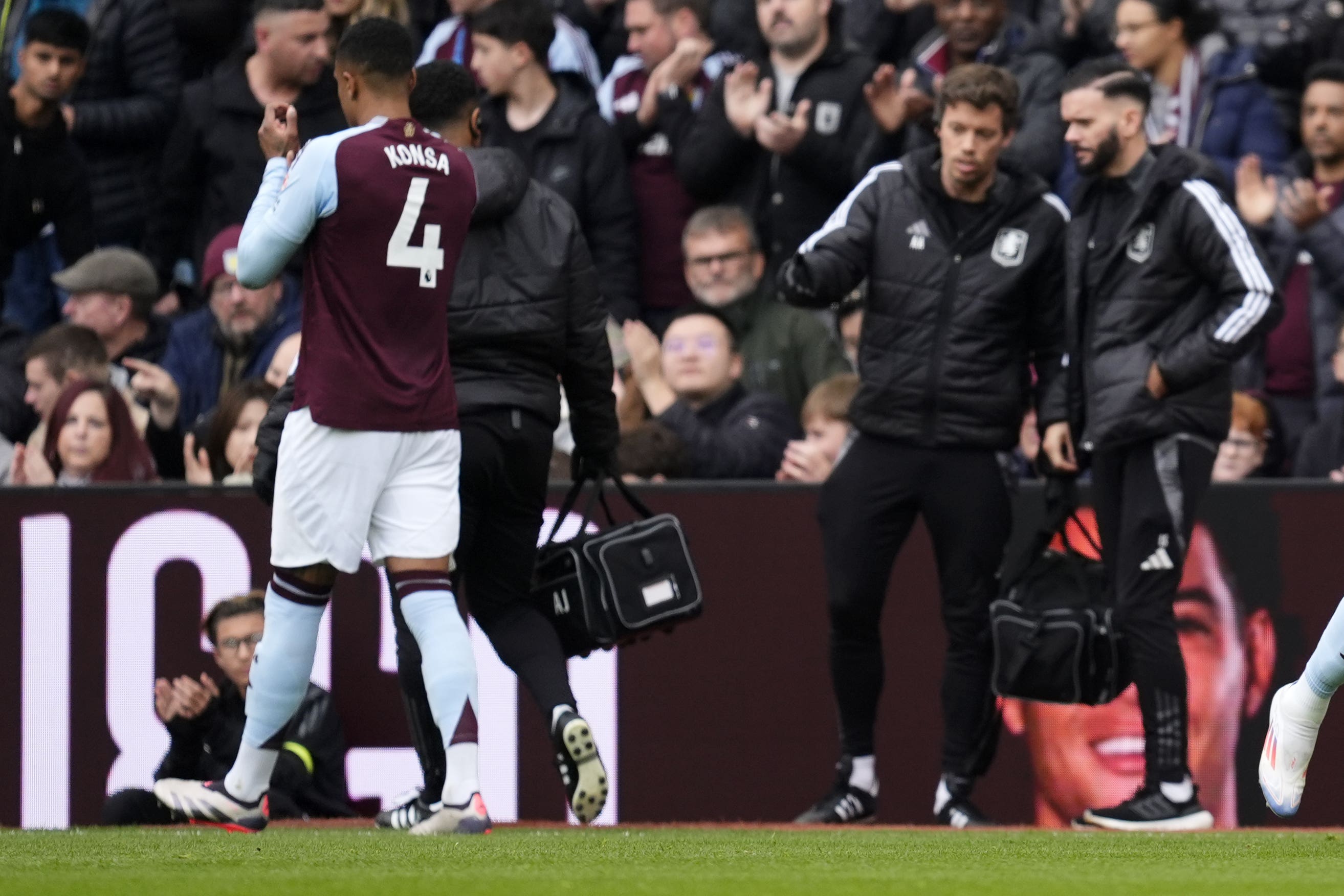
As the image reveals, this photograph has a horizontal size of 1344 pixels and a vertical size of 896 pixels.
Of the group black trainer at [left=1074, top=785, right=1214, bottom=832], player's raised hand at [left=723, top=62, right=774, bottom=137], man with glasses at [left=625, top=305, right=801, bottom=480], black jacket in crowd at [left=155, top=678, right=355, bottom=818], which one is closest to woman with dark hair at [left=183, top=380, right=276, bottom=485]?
black jacket in crowd at [left=155, top=678, right=355, bottom=818]

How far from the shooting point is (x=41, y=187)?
34.6 ft

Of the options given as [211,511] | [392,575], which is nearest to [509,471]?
[392,575]

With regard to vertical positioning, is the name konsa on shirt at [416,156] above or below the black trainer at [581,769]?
above

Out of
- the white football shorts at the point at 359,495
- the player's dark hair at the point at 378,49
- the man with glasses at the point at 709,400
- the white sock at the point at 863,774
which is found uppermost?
the player's dark hair at the point at 378,49

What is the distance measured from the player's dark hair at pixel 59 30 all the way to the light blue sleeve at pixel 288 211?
4.83 meters

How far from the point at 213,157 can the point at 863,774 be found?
4.95 metres

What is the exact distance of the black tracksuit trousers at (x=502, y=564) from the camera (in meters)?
6.42

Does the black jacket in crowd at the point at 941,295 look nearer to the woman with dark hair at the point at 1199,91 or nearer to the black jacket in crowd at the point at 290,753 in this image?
the black jacket in crowd at the point at 290,753

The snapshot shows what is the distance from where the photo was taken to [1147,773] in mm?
7039

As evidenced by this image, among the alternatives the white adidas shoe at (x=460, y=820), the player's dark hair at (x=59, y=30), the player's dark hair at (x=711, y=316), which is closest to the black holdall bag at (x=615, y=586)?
the white adidas shoe at (x=460, y=820)

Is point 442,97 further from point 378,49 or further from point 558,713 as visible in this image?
point 558,713

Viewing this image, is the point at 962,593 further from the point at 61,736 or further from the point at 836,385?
the point at 61,736

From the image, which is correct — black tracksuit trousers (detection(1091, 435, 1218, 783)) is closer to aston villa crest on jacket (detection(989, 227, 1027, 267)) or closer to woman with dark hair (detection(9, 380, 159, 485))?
aston villa crest on jacket (detection(989, 227, 1027, 267))

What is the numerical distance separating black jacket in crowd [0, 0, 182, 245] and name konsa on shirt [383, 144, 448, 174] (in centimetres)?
530
